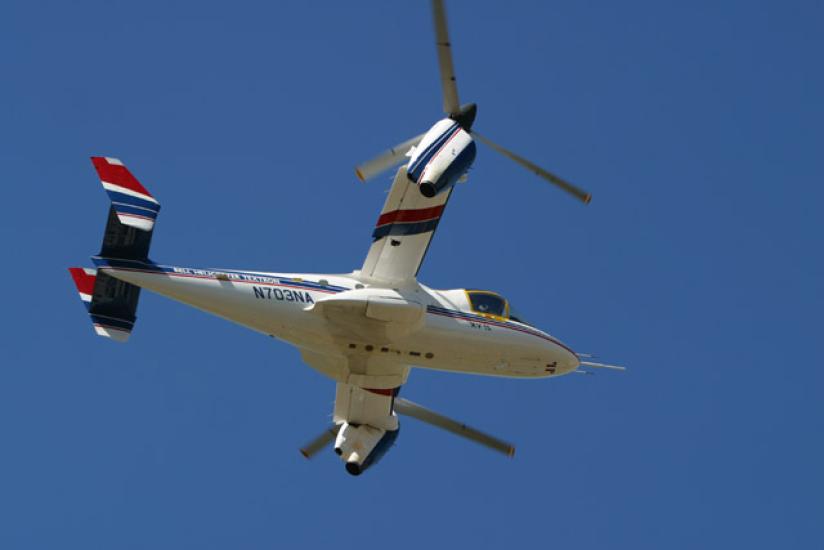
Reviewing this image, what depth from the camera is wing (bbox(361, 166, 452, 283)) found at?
3062 centimetres

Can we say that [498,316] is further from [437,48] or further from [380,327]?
[437,48]

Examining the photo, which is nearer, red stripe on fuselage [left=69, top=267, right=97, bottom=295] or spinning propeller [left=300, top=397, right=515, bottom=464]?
red stripe on fuselage [left=69, top=267, right=97, bottom=295]

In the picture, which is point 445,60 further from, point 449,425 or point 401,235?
point 449,425

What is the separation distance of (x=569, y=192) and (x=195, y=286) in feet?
29.2

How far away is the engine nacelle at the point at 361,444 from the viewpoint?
3244cm

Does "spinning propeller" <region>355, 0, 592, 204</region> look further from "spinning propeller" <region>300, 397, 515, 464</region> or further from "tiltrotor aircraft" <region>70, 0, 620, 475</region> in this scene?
"spinning propeller" <region>300, 397, 515, 464</region>

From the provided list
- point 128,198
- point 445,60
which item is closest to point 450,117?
point 445,60

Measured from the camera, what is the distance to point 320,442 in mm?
33344

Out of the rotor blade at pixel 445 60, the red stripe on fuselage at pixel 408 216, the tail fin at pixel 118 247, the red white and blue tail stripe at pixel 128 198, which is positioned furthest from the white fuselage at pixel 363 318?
the rotor blade at pixel 445 60

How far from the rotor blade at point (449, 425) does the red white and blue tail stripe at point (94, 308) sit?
7.91 metres

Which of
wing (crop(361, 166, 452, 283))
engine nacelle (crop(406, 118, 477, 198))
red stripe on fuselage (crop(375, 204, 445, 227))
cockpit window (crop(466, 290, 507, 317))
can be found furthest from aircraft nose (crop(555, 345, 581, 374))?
engine nacelle (crop(406, 118, 477, 198))

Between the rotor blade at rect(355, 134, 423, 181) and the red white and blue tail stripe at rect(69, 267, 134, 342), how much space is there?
20.1ft

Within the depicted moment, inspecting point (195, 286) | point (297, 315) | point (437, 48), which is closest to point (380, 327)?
point (297, 315)

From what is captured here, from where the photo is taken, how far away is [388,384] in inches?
1258
